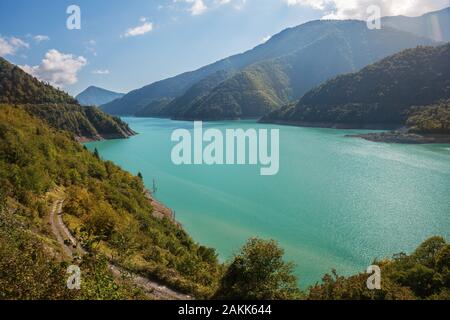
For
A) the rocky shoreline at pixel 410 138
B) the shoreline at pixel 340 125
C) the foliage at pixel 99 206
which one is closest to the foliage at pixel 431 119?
the rocky shoreline at pixel 410 138

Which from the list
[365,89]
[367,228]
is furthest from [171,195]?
[365,89]

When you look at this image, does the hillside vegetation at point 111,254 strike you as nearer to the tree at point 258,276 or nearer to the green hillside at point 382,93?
the tree at point 258,276

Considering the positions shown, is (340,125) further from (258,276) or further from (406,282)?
(258,276)

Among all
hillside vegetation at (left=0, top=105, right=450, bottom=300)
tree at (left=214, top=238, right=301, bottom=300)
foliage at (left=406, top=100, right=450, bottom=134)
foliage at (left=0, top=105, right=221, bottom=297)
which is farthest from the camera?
foliage at (left=406, top=100, right=450, bottom=134)

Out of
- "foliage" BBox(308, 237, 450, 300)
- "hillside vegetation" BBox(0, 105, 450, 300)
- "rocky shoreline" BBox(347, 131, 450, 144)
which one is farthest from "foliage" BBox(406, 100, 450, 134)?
"foliage" BBox(308, 237, 450, 300)

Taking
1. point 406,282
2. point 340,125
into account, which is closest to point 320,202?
point 406,282

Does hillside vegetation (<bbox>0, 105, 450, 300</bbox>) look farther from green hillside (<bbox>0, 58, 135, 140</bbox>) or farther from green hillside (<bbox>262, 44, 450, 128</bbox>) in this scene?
green hillside (<bbox>262, 44, 450, 128</bbox>)
